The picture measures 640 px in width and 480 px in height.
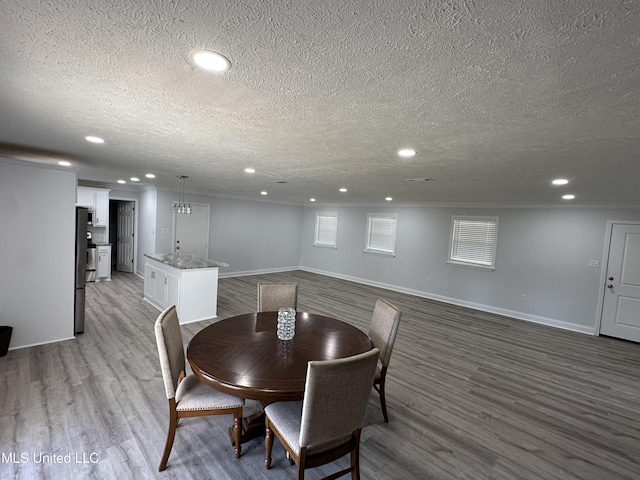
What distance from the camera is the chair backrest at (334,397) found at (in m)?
1.46

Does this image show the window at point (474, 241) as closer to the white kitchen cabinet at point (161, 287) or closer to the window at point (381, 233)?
the window at point (381, 233)

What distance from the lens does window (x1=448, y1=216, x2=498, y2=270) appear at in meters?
6.12

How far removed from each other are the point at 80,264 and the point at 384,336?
13.2 ft

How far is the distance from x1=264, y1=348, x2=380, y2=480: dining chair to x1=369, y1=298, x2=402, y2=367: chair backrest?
0.83 meters

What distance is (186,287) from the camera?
444cm

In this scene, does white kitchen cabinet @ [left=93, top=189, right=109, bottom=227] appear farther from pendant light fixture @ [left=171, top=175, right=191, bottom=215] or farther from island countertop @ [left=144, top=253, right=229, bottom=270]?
island countertop @ [left=144, top=253, right=229, bottom=270]

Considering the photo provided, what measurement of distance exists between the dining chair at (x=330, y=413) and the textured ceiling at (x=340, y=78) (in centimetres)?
136

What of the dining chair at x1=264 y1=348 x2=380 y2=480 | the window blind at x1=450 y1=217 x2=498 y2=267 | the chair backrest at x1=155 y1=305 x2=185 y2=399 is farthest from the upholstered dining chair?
the window blind at x1=450 y1=217 x2=498 y2=267

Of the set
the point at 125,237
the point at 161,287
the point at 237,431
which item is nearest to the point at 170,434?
the point at 237,431

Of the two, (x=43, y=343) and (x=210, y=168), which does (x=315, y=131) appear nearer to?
(x=210, y=168)

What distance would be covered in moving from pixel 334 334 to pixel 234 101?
6.05 feet

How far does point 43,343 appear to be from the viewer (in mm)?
3484

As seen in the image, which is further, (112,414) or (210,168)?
(210,168)

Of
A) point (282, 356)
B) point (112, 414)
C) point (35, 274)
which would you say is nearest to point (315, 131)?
point (282, 356)
